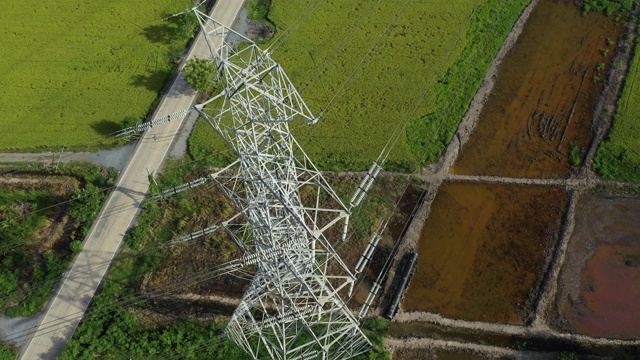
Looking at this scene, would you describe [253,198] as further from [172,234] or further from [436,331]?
[436,331]

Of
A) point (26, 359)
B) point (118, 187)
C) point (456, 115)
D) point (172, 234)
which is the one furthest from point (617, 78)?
point (26, 359)

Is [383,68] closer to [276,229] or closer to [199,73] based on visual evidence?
[199,73]

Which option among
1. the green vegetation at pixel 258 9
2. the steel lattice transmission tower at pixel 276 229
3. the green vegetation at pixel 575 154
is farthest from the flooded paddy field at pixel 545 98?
the green vegetation at pixel 258 9

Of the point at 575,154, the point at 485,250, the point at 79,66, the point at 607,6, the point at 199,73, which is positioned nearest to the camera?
the point at 485,250

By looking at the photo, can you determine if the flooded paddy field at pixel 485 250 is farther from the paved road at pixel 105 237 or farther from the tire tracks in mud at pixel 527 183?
the paved road at pixel 105 237

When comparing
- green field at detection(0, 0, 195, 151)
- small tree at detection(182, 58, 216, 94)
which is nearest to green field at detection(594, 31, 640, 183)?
small tree at detection(182, 58, 216, 94)

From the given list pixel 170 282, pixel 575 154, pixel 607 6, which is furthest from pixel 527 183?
pixel 170 282

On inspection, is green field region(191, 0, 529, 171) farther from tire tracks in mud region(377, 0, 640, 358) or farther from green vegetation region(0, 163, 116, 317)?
green vegetation region(0, 163, 116, 317)
